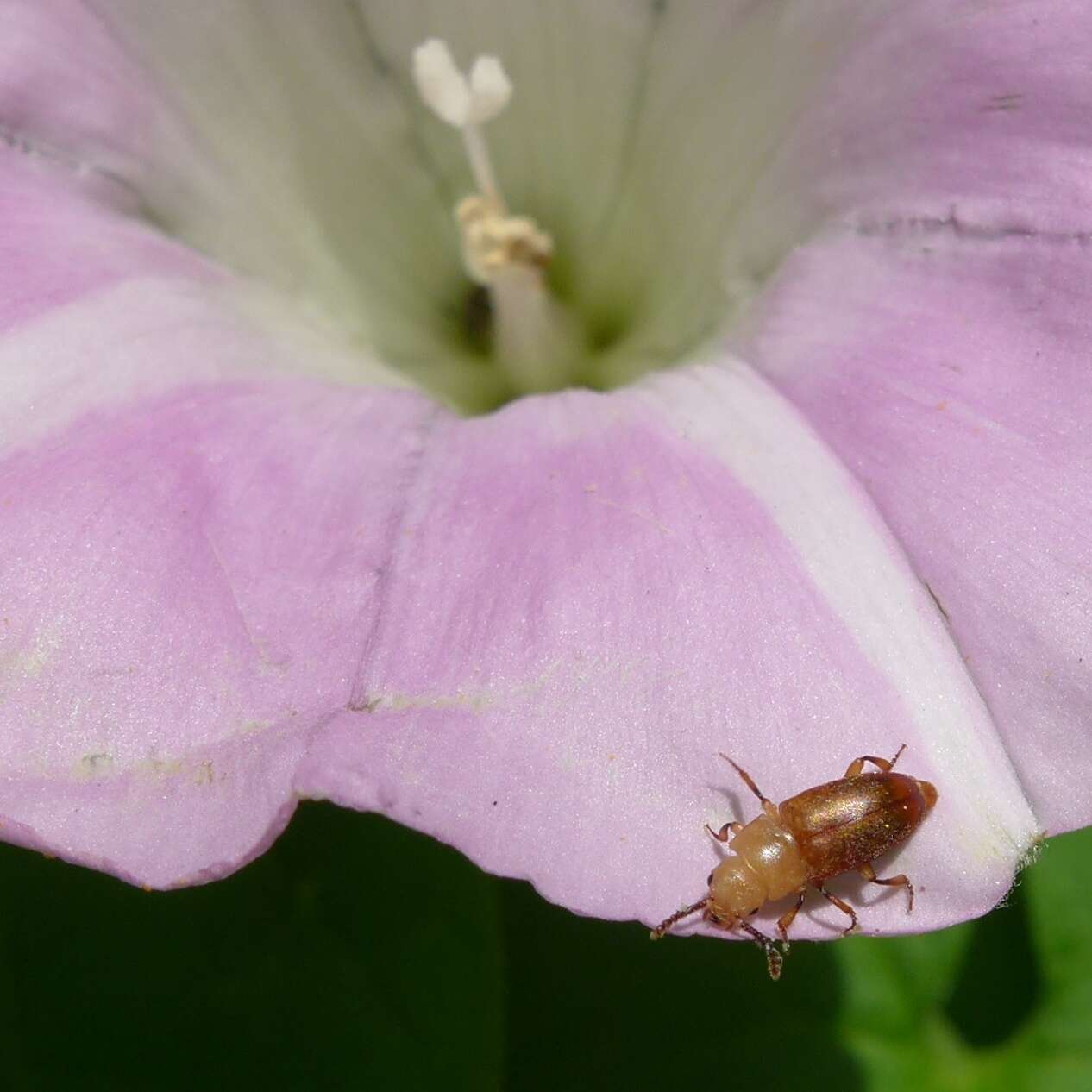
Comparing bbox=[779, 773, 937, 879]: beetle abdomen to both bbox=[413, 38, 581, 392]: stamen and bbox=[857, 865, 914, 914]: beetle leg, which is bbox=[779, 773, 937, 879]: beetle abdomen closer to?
bbox=[857, 865, 914, 914]: beetle leg

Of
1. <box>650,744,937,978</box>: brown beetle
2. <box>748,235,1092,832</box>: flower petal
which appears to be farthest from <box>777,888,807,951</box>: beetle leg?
<box>748,235,1092,832</box>: flower petal

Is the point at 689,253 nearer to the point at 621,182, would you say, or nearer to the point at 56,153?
the point at 621,182

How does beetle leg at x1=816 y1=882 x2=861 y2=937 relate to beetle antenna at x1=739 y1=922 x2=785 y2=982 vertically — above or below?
above

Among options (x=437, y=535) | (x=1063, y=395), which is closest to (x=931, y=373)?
(x=1063, y=395)

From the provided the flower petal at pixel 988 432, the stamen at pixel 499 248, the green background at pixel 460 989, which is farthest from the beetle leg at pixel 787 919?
the stamen at pixel 499 248

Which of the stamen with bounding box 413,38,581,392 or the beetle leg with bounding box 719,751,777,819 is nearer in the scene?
the beetle leg with bounding box 719,751,777,819

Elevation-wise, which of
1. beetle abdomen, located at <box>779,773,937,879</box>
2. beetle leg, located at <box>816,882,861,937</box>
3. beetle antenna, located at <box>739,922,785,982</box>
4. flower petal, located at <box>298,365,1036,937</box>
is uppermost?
flower petal, located at <box>298,365,1036,937</box>
